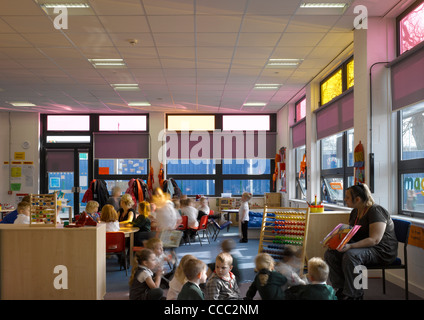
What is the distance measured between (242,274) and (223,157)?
7.39 metres

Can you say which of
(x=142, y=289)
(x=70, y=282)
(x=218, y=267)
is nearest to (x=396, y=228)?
(x=218, y=267)

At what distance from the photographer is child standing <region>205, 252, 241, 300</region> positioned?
3.49 metres

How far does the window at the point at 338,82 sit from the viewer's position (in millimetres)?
7602

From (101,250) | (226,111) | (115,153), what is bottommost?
(101,250)

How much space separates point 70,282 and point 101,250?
0.47m

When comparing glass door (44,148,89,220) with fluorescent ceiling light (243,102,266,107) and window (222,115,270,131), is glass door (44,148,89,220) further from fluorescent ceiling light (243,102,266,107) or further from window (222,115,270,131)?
fluorescent ceiling light (243,102,266,107)

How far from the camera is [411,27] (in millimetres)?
5492

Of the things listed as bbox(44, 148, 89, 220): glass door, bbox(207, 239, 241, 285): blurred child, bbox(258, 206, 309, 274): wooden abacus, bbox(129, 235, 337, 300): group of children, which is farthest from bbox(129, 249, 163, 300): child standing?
bbox(44, 148, 89, 220): glass door

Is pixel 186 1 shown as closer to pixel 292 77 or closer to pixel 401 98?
pixel 401 98

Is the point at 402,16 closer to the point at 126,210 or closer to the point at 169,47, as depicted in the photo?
the point at 169,47

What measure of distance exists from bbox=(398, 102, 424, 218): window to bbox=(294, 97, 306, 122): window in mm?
5119

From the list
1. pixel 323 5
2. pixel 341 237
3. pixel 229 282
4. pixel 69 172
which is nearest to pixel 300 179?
pixel 323 5

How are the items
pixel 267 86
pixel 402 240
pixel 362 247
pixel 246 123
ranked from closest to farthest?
pixel 362 247 → pixel 402 240 → pixel 267 86 → pixel 246 123

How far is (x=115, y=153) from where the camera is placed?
12992 millimetres
